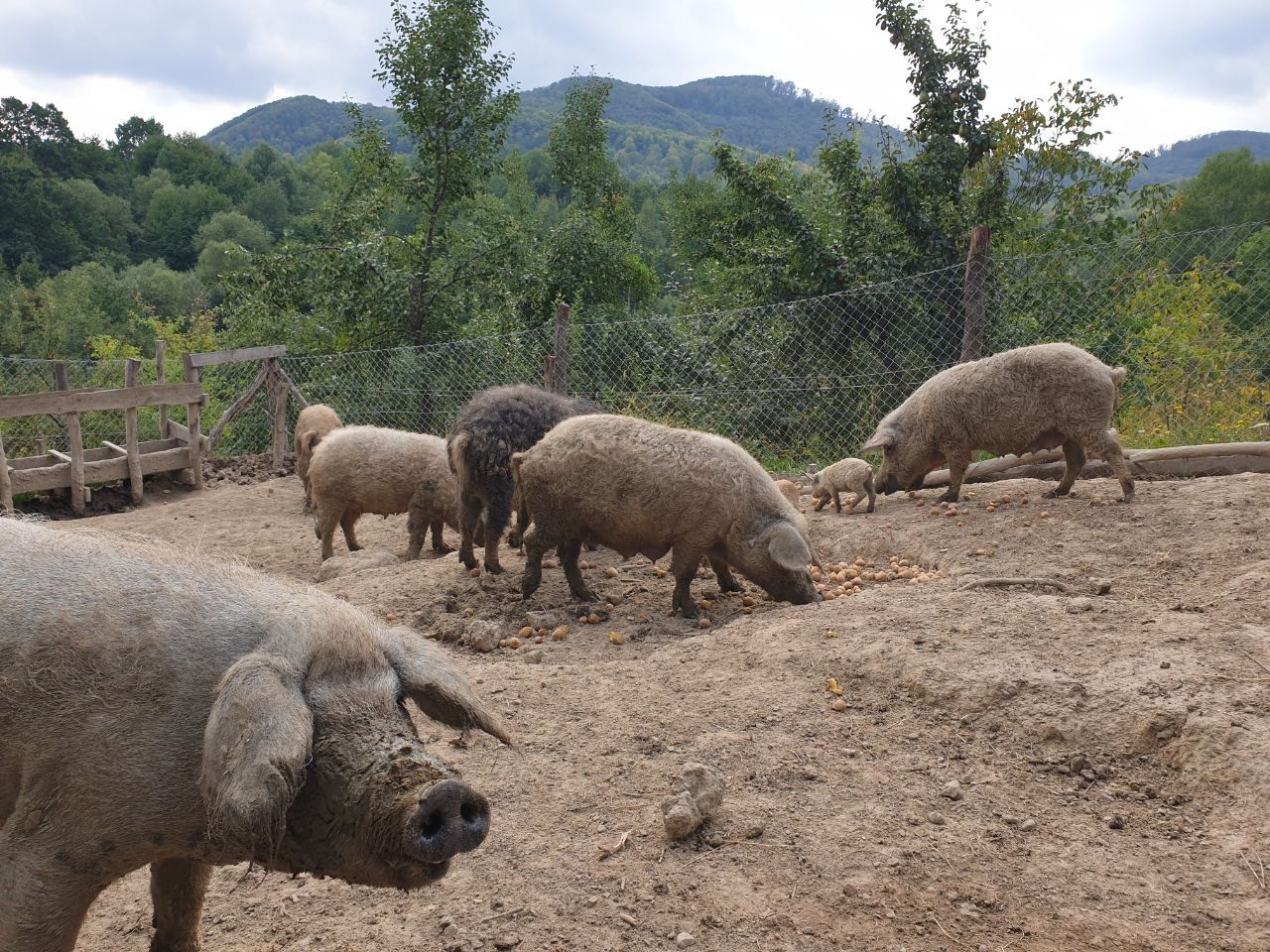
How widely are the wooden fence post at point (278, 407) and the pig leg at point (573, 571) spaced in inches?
358

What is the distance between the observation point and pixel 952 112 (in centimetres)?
1267

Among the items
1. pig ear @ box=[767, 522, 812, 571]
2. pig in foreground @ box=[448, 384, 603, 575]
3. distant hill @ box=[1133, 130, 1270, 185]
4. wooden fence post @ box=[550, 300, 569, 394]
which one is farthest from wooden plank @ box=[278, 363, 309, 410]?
Answer: distant hill @ box=[1133, 130, 1270, 185]

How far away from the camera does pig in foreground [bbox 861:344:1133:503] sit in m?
7.12

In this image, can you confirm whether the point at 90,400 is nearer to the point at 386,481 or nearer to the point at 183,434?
the point at 183,434

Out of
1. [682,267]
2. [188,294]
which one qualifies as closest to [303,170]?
[188,294]

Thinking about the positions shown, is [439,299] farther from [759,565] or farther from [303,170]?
[303,170]

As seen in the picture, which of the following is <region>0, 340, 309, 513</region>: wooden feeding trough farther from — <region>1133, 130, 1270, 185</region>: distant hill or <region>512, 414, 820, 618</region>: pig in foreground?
<region>1133, 130, 1270, 185</region>: distant hill

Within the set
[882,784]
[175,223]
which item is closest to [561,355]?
[882,784]

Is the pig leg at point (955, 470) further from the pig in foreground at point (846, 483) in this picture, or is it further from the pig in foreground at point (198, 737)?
the pig in foreground at point (198, 737)

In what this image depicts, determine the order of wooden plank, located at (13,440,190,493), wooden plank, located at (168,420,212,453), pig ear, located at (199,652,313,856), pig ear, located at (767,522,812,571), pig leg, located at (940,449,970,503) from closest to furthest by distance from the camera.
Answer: pig ear, located at (199,652,313,856), pig ear, located at (767,522,812,571), pig leg, located at (940,449,970,503), wooden plank, located at (13,440,190,493), wooden plank, located at (168,420,212,453)

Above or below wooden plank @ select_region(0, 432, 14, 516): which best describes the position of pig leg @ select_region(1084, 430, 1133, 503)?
above

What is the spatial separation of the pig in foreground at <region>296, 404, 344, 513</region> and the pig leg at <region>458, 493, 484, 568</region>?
166 inches

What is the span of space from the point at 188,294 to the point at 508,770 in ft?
163

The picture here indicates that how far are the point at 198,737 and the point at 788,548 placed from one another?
14.1 ft
